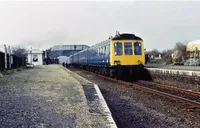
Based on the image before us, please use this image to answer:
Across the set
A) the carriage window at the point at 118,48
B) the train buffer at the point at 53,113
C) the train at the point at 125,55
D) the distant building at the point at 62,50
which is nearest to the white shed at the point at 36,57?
the distant building at the point at 62,50

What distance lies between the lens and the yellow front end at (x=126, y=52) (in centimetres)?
2186

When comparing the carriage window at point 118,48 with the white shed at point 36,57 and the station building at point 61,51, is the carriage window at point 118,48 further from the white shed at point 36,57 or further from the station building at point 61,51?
the station building at point 61,51

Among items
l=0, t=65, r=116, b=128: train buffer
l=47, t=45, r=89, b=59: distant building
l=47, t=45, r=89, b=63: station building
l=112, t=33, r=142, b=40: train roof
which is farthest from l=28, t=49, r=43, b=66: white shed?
l=0, t=65, r=116, b=128: train buffer

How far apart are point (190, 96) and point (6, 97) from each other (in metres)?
7.16

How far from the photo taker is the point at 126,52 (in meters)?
22.1

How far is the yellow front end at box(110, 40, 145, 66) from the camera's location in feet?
71.7

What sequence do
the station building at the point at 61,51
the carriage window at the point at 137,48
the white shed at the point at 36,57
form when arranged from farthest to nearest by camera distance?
the station building at the point at 61,51
the white shed at the point at 36,57
the carriage window at the point at 137,48

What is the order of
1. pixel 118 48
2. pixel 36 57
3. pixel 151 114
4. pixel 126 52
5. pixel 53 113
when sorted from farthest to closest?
pixel 36 57, pixel 126 52, pixel 118 48, pixel 151 114, pixel 53 113

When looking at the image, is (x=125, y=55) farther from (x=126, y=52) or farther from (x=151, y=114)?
(x=151, y=114)

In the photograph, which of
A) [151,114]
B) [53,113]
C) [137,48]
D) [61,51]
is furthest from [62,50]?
[53,113]

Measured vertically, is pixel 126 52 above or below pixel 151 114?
above

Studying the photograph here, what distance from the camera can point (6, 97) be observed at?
37.0ft

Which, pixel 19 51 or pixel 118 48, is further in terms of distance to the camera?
pixel 19 51

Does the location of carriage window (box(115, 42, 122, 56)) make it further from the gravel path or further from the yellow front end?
the gravel path
